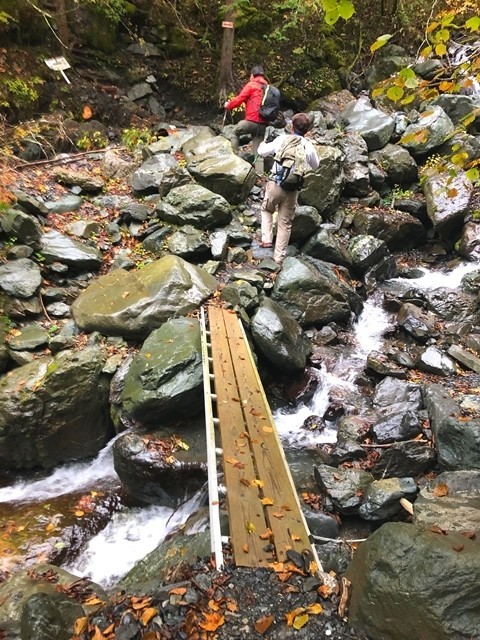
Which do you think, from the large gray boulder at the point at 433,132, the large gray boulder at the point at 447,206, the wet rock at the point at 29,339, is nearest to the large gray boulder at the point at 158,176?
the wet rock at the point at 29,339

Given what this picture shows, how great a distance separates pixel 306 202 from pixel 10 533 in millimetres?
8630

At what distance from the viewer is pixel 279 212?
9.05 m

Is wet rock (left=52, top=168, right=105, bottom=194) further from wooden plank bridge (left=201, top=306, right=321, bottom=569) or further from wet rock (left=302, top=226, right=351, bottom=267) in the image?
wooden plank bridge (left=201, top=306, right=321, bottom=569)

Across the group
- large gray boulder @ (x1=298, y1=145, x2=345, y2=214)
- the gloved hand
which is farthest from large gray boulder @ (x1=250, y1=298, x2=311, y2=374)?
the gloved hand

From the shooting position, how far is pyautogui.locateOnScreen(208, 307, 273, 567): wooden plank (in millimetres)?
3601

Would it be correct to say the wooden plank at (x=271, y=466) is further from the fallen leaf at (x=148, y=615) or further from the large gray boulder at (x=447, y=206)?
the large gray boulder at (x=447, y=206)

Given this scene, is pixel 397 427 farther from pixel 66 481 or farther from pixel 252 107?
pixel 252 107

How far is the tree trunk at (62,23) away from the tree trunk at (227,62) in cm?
462

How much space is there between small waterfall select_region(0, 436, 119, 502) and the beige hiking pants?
5.08 meters

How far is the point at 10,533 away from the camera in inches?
216

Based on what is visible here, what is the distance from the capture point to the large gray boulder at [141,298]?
717 centimetres

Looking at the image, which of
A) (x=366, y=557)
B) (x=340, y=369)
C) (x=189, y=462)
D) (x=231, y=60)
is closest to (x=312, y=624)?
(x=366, y=557)

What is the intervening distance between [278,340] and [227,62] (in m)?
11.1

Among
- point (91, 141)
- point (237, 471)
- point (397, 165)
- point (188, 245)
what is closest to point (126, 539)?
point (237, 471)
